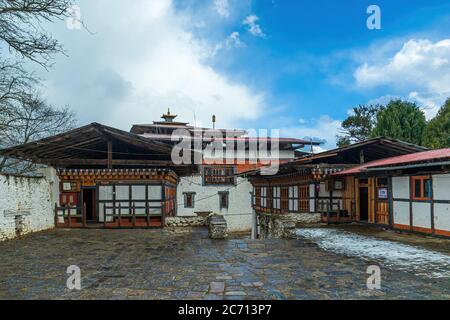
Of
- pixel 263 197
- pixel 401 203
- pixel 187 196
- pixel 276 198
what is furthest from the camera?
pixel 187 196

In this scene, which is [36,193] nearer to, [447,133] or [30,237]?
[30,237]

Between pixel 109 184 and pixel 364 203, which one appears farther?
pixel 364 203

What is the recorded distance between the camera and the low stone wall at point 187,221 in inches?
593

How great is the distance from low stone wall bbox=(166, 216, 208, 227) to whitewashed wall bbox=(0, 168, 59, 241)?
17.3ft

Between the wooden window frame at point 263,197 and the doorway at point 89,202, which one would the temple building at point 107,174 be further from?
the wooden window frame at point 263,197

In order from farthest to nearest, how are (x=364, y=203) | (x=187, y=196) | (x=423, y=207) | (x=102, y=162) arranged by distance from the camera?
(x=187, y=196), (x=364, y=203), (x=102, y=162), (x=423, y=207)

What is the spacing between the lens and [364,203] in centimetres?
1653

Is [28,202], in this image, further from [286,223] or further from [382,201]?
[382,201]

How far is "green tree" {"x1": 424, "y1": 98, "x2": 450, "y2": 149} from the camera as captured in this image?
2806 cm

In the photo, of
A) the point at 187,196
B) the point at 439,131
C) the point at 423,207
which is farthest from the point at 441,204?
the point at 439,131

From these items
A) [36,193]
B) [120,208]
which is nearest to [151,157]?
[120,208]

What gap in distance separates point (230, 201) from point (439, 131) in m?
19.3

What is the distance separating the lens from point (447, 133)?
2833cm

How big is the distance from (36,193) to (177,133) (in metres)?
17.8
